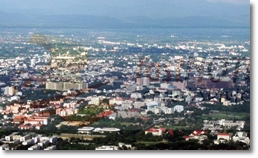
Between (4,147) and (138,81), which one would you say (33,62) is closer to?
(138,81)

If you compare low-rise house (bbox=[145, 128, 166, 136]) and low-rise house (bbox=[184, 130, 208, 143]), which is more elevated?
low-rise house (bbox=[145, 128, 166, 136])

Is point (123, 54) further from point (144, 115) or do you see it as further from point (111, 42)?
point (144, 115)

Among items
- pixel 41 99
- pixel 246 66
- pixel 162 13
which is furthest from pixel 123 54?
pixel 246 66

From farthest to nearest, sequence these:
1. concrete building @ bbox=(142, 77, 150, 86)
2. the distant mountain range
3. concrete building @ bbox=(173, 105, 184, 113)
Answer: the distant mountain range, concrete building @ bbox=(142, 77, 150, 86), concrete building @ bbox=(173, 105, 184, 113)

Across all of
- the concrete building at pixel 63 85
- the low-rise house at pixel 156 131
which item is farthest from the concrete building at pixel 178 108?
the concrete building at pixel 63 85

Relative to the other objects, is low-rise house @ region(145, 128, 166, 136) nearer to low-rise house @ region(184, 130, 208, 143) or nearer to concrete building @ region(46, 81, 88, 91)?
low-rise house @ region(184, 130, 208, 143)

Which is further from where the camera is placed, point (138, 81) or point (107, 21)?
point (107, 21)

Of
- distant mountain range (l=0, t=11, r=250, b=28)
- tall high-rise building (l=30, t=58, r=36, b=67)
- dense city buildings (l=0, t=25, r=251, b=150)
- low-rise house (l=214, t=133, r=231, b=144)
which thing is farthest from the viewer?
distant mountain range (l=0, t=11, r=250, b=28)

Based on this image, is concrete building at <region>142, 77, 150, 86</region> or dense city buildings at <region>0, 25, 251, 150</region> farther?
concrete building at <region>142, 77, 150, 86</region>

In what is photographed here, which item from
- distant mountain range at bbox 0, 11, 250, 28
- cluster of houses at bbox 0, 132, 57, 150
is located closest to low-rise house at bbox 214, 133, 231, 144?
cluster of houses at bbox 0, 132, 57, 150

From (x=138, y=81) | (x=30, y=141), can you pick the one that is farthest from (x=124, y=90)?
(x=30, y=141)

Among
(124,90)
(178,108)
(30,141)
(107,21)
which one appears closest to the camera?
(30,141)
